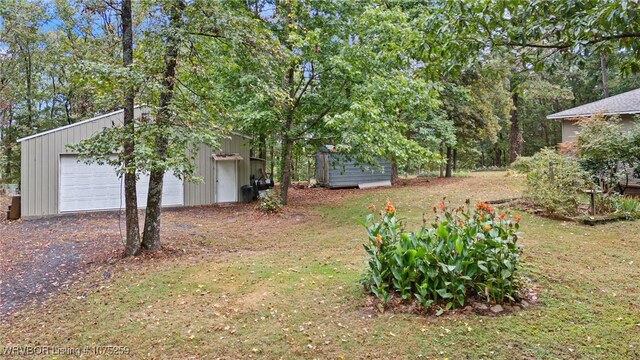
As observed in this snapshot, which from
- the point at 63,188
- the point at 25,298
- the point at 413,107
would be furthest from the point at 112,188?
the point at 413,107

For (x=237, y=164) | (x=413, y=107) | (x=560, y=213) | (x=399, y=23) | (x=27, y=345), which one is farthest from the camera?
(x=237, y=164)

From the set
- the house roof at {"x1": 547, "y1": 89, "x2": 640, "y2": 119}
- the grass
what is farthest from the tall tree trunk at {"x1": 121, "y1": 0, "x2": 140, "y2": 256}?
the house roof at {"x1": 547, "y1": 89, "x2": 640, "y2": 119}

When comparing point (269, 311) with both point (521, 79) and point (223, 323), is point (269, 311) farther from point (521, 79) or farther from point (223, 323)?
point (521, 79)

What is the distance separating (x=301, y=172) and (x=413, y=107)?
17469 millimetres

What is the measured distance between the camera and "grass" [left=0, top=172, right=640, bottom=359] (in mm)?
3125

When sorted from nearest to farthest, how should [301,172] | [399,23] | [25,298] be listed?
[25,298] < [399,23] < [301,172]

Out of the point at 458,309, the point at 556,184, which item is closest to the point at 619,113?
the point at 556,184

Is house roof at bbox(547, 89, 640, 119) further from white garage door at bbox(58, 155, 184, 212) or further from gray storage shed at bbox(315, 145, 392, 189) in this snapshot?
white garage door at bbox(58, 155, 184, 212)

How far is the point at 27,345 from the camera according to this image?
11.8 ft

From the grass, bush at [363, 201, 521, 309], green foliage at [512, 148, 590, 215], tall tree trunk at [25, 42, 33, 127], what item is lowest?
the grass

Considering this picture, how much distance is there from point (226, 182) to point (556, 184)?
996 centimetres

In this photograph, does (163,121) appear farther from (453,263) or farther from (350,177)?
(350,177)

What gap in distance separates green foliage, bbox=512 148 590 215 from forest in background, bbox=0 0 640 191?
2.38m

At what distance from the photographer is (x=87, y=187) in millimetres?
12141
